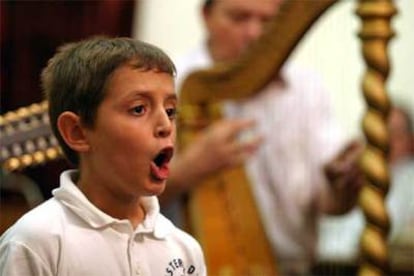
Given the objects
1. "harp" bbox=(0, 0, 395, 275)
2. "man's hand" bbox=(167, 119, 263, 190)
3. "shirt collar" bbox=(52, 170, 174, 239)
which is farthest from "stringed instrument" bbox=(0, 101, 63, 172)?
"man's hand" bbox=(167, 119, 263, 190)

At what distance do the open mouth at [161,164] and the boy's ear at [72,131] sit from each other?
0.22 ft

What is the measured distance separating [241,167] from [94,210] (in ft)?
5.38

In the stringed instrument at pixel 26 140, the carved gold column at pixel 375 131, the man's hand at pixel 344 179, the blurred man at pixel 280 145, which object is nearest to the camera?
the stringed instrument at pixel 26 140

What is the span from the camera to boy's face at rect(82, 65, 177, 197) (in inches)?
52.2

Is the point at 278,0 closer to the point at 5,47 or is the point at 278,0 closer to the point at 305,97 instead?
the point at 305,97

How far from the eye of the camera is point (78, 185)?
4.51 ft

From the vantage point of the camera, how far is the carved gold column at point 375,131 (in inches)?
97.9

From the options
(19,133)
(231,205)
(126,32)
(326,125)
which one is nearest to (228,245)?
(231,205)

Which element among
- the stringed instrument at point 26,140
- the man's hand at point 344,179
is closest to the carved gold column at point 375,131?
the man's hand at point 344,179

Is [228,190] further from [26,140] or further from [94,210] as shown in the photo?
[94,210]

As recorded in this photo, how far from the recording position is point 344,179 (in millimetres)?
2789

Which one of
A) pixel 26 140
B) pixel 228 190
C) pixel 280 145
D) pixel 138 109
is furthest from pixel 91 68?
pixel 280 145

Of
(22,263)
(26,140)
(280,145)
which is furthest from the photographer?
(280,145)

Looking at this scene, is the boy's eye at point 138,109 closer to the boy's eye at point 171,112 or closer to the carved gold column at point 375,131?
the boy's eye at point 171,112
